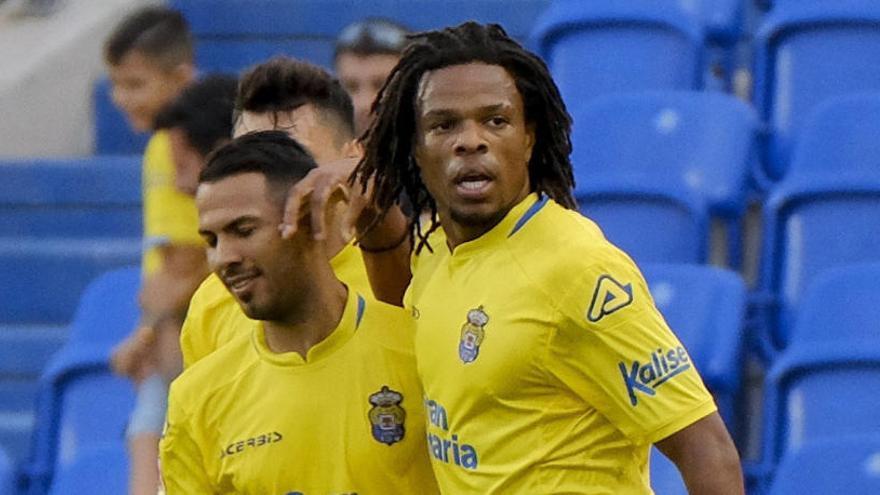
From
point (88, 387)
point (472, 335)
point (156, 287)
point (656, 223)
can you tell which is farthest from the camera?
point (88, 387)

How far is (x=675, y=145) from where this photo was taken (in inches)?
244

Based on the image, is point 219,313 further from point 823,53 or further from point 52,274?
point 52,274

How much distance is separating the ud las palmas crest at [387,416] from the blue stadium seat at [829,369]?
1689 mm

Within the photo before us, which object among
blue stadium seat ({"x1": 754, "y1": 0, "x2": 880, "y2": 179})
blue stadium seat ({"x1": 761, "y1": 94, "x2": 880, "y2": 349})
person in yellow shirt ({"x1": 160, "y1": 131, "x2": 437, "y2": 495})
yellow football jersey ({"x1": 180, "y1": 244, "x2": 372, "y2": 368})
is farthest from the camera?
blue stadium seat ({"x1": 754, "y1": 0, "x2": 880, "y2": 179})

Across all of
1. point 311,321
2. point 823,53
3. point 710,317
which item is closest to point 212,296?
point 311,321

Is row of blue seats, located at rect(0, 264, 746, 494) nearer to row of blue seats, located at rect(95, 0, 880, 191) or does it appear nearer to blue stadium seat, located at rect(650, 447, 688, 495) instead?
row of blue seats, located at rect(95, 0, 880, 191)

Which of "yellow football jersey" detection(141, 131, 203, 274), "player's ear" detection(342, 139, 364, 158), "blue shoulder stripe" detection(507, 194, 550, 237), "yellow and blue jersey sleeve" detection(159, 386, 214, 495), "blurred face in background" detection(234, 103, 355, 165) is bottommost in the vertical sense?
"yellow and blue jersey sleeve" detection(159, 386, 214, 495)

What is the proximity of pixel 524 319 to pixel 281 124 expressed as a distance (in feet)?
2.77

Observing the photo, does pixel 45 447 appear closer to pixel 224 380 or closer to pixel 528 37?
pixel 528 37

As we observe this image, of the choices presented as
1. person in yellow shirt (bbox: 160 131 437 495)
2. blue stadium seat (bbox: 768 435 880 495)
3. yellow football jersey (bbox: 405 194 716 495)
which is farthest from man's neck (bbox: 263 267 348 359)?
blue stadium seat (bbox: 768 435 880 495)

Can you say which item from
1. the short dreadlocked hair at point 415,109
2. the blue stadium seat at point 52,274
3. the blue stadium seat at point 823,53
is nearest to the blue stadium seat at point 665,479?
the short dreadlocked hair at point 415,109

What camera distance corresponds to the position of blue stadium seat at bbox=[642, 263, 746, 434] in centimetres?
530

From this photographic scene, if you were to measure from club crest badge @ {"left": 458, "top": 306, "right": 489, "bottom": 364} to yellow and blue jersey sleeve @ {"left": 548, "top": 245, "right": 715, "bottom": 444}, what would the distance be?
0.39 feet

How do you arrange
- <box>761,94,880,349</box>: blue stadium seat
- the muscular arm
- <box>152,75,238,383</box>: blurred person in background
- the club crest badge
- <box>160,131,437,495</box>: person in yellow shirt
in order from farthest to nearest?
<box>761,94,880,349</box>: blue stadium seat, <box>152,75,238,383</box>: blurred person in background, <box>160,131,437,495</box>: person in yellow shirt, the club crest badge, the muscular arm
